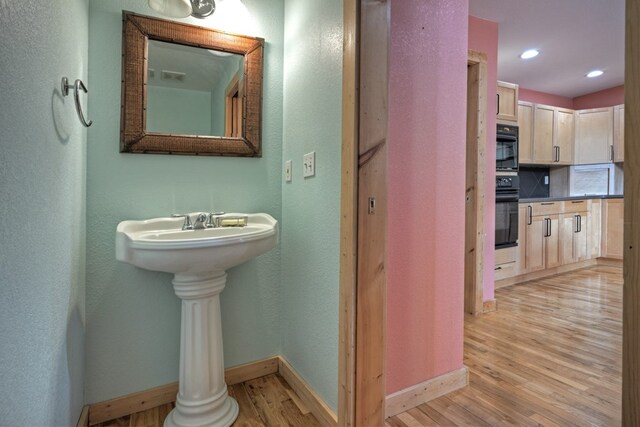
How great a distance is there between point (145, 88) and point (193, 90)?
0.23 meters

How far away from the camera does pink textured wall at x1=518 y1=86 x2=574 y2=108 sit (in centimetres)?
495

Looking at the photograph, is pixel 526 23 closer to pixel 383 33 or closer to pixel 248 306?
pixel 383 33

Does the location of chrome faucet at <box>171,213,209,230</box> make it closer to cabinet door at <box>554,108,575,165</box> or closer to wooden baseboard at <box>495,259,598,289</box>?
wooden baseboard at <box>495,259,598,289</box>

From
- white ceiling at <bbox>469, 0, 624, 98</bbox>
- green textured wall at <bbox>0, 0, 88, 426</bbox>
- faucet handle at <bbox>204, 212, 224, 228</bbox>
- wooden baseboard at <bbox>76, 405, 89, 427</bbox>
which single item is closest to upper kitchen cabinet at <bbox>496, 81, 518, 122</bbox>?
white ceiling at <bbox>469, 0, 624, 98</bbox>

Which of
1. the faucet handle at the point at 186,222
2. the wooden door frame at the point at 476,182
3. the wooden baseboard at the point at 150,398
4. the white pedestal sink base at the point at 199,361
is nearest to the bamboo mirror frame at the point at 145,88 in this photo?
the faucet handle at the point at 186,222

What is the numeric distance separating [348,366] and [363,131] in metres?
0.90

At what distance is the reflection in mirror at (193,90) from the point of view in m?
1.60

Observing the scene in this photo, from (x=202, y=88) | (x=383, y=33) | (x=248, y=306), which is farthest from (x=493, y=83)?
(x=248, y=306)

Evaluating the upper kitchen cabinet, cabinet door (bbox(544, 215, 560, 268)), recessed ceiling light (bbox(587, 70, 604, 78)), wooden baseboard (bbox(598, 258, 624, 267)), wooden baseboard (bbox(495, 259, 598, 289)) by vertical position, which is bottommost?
wooden baseboard (bbox(495, 259, 598, 289))

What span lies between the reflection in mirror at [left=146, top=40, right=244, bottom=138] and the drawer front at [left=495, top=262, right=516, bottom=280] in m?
2.97

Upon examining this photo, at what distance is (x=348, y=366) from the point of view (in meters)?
1.29

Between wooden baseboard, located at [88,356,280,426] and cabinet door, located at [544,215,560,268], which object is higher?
cabinet door, located at [544,215,560,268]

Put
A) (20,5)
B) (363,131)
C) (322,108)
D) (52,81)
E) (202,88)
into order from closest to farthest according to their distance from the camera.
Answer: (20,5)
(52,81)
(363,131)
(322,108)
(202,88)

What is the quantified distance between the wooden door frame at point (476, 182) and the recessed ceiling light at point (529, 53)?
1.28 meters
